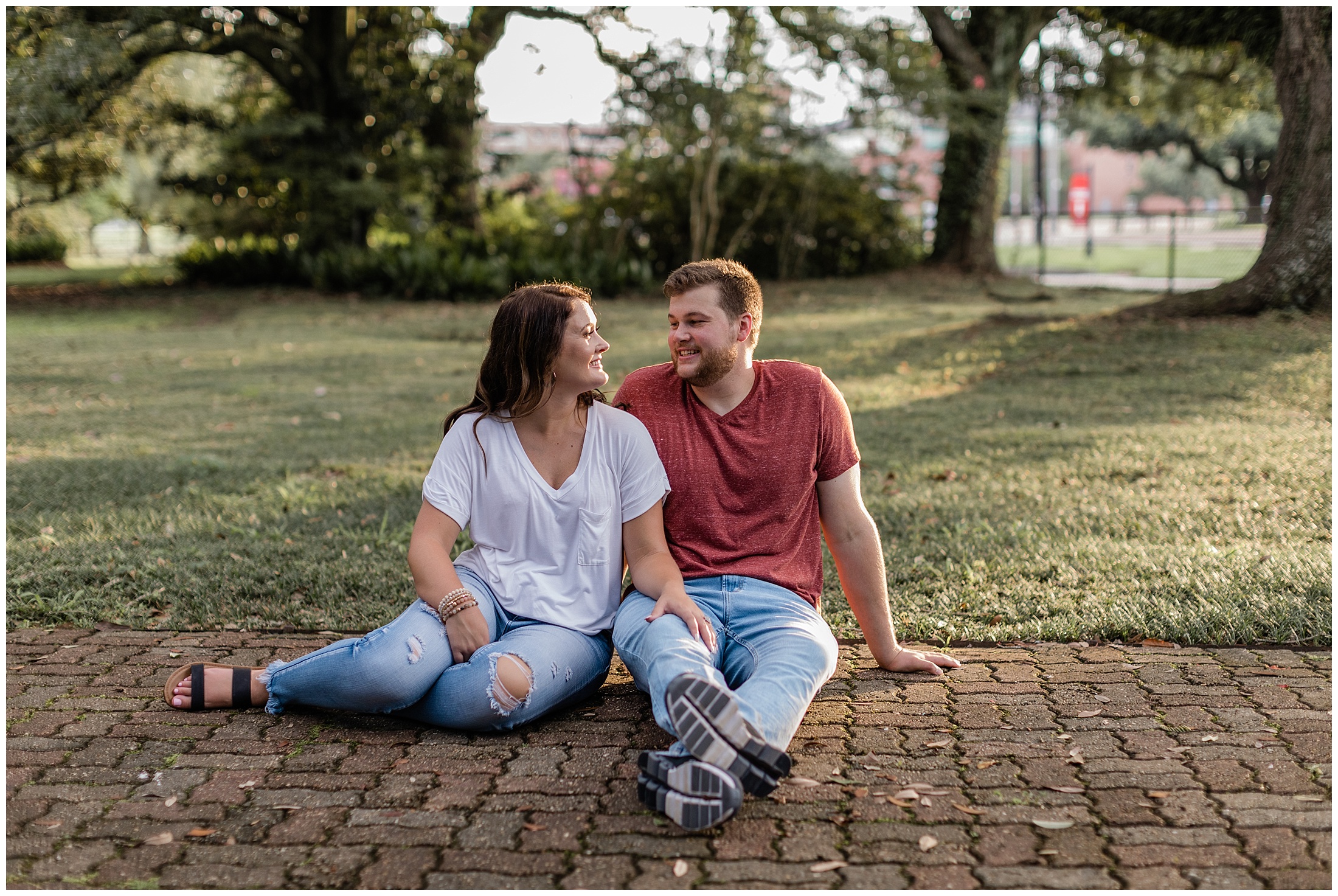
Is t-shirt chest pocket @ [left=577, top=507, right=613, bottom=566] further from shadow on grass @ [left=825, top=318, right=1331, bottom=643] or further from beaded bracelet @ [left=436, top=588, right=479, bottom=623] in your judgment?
shadow on grass @ [left=825, top=318, right=1331, bottom=643]

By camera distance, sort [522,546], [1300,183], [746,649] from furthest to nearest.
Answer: [1300,183], [522,546], [746,649]

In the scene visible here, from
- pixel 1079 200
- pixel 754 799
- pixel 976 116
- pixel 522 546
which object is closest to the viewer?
pixel 754 799

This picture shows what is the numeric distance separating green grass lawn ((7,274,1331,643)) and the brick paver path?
2.47 feet

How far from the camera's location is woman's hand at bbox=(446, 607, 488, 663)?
11.2ft

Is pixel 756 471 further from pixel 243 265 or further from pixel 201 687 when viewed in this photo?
pixel 243 265

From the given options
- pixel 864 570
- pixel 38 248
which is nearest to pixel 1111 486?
pixel 864 570

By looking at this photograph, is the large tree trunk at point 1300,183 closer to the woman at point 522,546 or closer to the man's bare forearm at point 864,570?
the man's bare forearm at point 864,570

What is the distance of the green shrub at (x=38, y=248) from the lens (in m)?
33.2

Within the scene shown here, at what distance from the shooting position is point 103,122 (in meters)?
19.3

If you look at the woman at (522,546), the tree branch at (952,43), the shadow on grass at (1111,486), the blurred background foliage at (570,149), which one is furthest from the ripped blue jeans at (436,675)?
the tree branch at (952,43)

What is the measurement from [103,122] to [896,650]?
19671 mm

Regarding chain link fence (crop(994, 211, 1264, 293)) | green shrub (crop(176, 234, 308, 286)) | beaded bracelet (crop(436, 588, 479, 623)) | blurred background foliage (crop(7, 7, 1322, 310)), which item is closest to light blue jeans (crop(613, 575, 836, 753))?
beaded bracelet (crop(436, 588, 479, 623))

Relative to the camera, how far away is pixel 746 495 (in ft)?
12.2

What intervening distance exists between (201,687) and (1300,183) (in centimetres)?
1162
